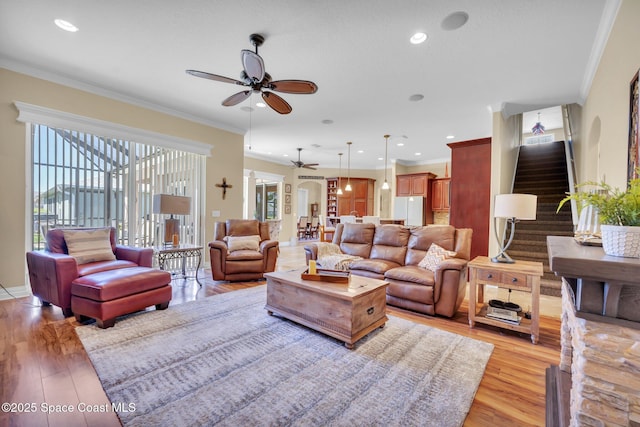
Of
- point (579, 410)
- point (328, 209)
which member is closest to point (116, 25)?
point (579, 410)

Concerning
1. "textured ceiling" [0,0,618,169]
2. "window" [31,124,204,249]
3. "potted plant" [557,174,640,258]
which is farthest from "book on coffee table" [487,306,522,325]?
"window" [31,124,204,249]

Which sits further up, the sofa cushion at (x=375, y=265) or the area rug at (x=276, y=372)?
the sofa cushion at (x=375, y=265)

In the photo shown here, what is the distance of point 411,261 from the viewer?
3650mm

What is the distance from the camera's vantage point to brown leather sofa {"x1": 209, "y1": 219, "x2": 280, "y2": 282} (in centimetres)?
428

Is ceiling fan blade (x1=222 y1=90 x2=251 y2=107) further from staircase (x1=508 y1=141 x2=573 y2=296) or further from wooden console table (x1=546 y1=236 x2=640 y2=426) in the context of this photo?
staircase (x1=508 y1=141 x2=573 y2=296)

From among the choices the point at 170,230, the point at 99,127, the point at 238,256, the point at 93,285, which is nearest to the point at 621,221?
the point at 93,285

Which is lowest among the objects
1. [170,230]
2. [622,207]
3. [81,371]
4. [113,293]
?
[81,371]

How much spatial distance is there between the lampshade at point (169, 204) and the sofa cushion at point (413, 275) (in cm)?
307

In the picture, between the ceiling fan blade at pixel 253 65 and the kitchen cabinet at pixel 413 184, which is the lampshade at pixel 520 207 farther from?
the kitchen cabinet at pixel 413 184

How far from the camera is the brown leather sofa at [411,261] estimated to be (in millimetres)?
2939

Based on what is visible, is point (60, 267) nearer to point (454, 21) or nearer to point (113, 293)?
point (113, 293)

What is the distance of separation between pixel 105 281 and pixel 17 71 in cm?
310

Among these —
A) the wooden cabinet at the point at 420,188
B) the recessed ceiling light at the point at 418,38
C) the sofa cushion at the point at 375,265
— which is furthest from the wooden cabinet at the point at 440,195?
the recessed ceiling light at the point at 418,38

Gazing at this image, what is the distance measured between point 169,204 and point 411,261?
11.5 feet
